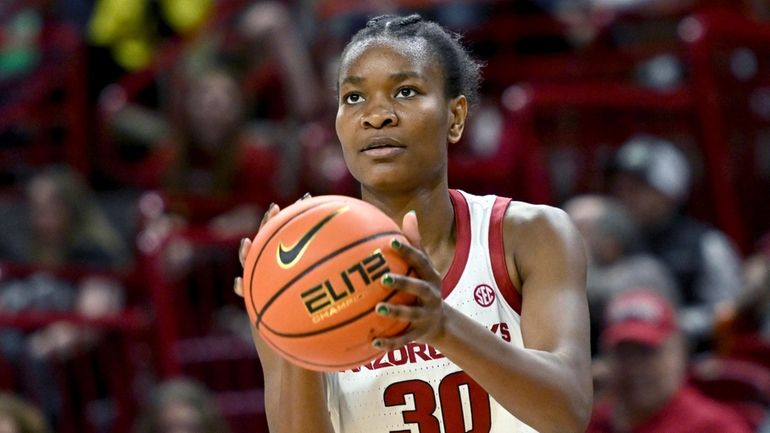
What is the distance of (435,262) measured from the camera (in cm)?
381

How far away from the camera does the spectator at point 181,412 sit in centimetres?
653

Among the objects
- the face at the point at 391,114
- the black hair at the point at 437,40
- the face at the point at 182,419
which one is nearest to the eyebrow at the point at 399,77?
the face at the point at 391,114

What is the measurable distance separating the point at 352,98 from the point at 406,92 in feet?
0.46

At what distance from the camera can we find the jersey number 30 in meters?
3.67

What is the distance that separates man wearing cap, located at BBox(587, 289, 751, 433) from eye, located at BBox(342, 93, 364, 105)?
2762 mm

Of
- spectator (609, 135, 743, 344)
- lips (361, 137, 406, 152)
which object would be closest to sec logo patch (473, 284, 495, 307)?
lips (361, 137, 406, 152)

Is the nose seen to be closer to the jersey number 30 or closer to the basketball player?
the basketball player

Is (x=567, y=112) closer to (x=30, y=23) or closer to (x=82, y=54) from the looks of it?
(x=82, y=54)

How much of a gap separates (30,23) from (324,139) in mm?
2926

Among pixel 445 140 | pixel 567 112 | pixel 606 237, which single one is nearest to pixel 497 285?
pixel 445 140

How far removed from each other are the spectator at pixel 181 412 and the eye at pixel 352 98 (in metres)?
3.21

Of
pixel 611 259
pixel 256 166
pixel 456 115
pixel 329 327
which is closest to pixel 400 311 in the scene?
pixel 329 327

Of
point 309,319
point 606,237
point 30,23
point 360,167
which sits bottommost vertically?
Answer: point 606,237

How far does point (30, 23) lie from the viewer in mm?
10305
